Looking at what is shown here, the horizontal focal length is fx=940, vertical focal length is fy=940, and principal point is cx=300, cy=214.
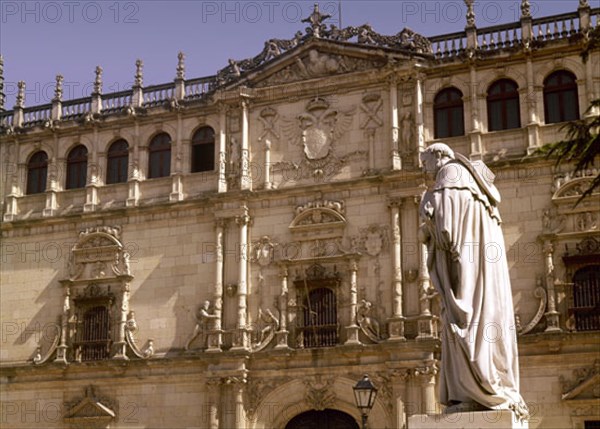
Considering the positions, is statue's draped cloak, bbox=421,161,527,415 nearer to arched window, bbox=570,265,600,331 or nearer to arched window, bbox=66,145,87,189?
arched window, bbox=570,265,600,331

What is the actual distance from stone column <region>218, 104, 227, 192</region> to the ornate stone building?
49 millimetres

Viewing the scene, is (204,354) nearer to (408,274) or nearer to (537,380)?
(408,274)

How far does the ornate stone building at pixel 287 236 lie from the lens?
23234 millimetres

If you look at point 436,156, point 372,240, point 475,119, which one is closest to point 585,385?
point 372,240

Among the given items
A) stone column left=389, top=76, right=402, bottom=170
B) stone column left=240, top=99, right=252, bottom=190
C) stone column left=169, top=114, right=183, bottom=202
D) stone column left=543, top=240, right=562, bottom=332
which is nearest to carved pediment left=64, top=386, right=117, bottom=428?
stone column left=169, top=114, right=183, bottom=202

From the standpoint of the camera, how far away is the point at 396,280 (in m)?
24.0

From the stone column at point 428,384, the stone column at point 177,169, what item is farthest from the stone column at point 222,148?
the stone column at point 428,384

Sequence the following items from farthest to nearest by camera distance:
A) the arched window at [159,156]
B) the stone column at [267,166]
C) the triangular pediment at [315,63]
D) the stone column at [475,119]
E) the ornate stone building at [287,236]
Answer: the arched window at [159,156] < the stone column at [267,166] < the triangular pediment at [315,63] < the stone column at [475,119] < the ornate stone building at [287,236]

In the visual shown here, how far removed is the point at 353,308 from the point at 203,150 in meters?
6.92

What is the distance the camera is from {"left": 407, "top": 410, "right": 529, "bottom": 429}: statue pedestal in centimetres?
626

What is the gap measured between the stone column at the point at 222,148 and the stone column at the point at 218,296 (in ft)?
3.53

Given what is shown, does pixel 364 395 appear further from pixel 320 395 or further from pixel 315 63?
pixel 315 63

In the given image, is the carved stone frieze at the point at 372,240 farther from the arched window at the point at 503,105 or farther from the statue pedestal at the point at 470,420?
the statue pedestal at the point at 470,420

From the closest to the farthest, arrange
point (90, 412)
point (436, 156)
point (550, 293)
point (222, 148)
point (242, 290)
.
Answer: point (436, 156) → point (550, 293) → point (242, 290) → point (90, 412) → point (222, 148)
